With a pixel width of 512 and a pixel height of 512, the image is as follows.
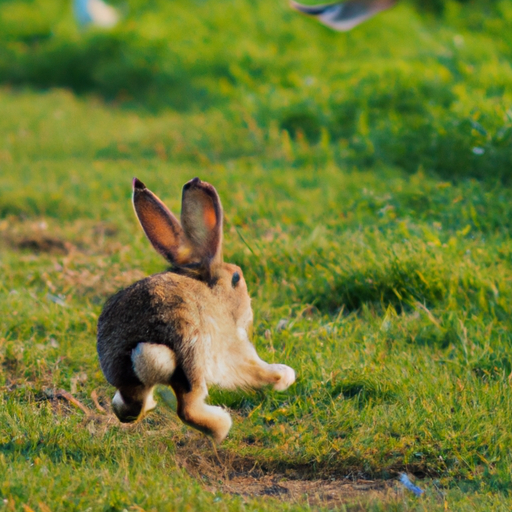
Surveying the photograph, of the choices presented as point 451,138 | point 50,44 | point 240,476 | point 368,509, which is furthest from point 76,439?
point 50,44

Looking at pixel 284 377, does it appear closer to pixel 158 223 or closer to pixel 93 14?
pixel 158 223

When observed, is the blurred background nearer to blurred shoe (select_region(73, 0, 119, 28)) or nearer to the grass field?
the grass field

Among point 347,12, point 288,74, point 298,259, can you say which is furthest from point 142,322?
point 288,74

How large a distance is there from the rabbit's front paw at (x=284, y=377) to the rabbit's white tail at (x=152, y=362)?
60cm

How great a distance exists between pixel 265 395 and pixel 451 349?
962 millimetres

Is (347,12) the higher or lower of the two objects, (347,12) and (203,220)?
the higher

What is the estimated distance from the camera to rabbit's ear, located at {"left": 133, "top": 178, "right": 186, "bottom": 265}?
3189mm

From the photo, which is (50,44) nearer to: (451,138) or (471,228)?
(451,138)

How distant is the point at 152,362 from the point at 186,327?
0.19 meters

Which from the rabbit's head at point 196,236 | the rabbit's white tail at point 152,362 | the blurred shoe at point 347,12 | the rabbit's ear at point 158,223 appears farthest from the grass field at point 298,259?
the blurred shoe at point 347,12

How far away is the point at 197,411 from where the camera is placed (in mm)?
2818

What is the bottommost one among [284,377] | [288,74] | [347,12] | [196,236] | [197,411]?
[288,74]

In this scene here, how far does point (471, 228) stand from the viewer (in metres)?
4.85

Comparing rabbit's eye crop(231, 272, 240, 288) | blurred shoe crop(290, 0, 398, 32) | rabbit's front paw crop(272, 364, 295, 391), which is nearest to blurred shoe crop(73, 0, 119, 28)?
blurred shoe crop(290, 0, 398, 32)
